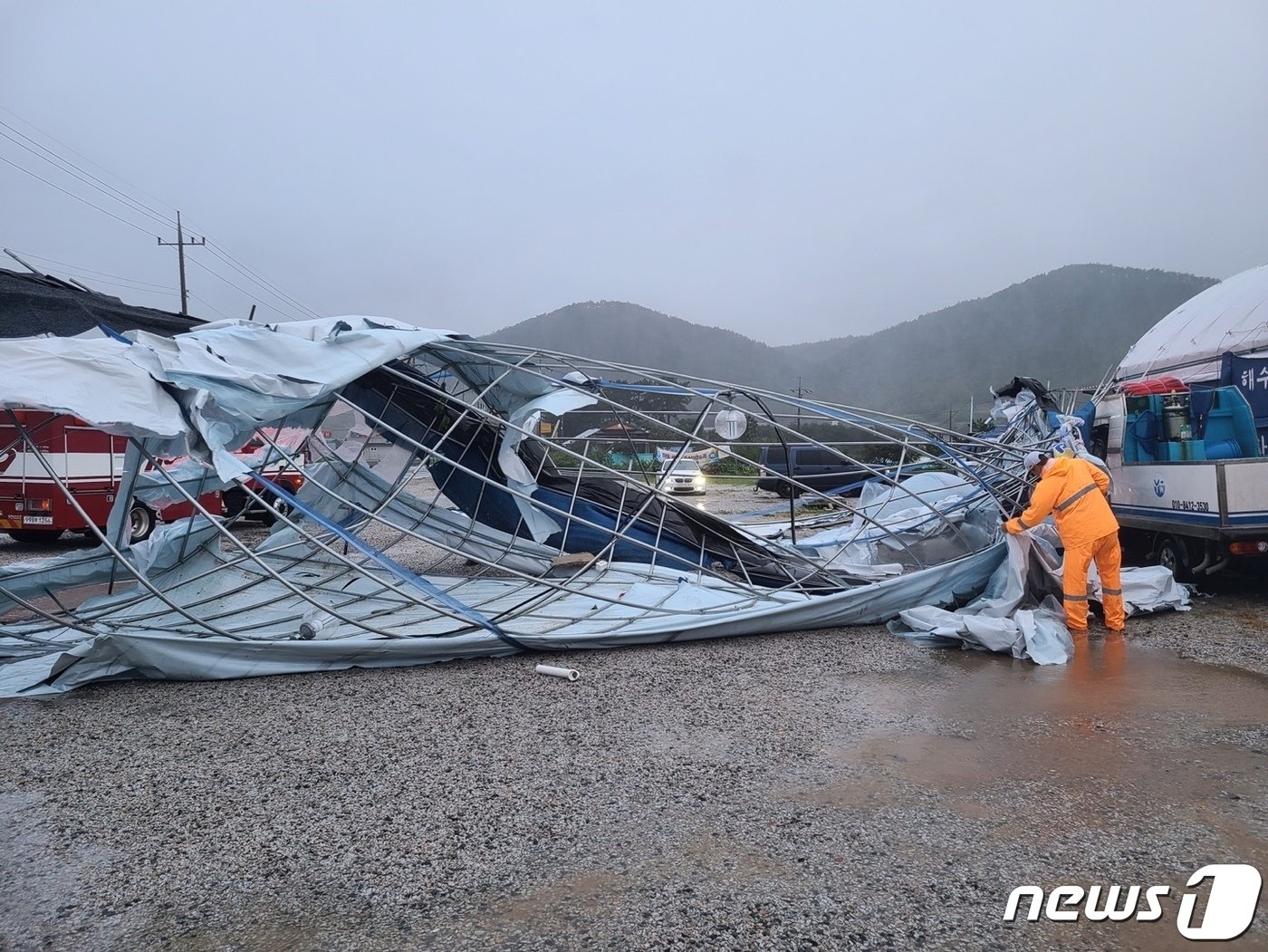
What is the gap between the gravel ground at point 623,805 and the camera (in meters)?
2.66

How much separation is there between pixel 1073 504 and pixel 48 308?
9119mm

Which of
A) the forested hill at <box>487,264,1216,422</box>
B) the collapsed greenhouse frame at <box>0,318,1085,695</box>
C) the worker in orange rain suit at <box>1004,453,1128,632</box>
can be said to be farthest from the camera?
the forested hill at <box>487,264,1216,422</box>

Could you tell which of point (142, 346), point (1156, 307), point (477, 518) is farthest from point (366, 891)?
point (1156, 307)

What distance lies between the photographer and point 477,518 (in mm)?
8602

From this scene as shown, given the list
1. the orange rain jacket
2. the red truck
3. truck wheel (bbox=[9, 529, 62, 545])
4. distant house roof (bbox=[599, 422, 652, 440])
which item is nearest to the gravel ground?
the orange rain jacket

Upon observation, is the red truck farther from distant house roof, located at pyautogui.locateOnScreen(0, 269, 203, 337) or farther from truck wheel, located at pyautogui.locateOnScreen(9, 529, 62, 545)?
distant house roof, located at pyautogui.locateOnScreen(0, 269, 203, 337)

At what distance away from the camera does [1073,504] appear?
6.32m

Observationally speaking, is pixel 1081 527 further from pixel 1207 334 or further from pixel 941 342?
pixel 941 342

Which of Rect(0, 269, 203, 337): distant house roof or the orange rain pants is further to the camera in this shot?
Rect(0, 269, 203, 337): distant house roof

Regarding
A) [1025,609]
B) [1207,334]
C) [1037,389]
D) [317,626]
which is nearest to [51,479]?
[317,626]

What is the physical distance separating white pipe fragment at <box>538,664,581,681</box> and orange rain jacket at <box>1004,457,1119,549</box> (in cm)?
374

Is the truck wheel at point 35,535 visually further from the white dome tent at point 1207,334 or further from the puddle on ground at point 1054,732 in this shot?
the white dome tent at point 1207,334

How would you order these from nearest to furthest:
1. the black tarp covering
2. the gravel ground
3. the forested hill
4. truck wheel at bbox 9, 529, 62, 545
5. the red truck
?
the gravel ground, the black tarp covering, the red truck, truck wheel at bbox 9, 529, 62, 545, the forested hill

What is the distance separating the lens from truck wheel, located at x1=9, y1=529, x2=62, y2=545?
409 inches
